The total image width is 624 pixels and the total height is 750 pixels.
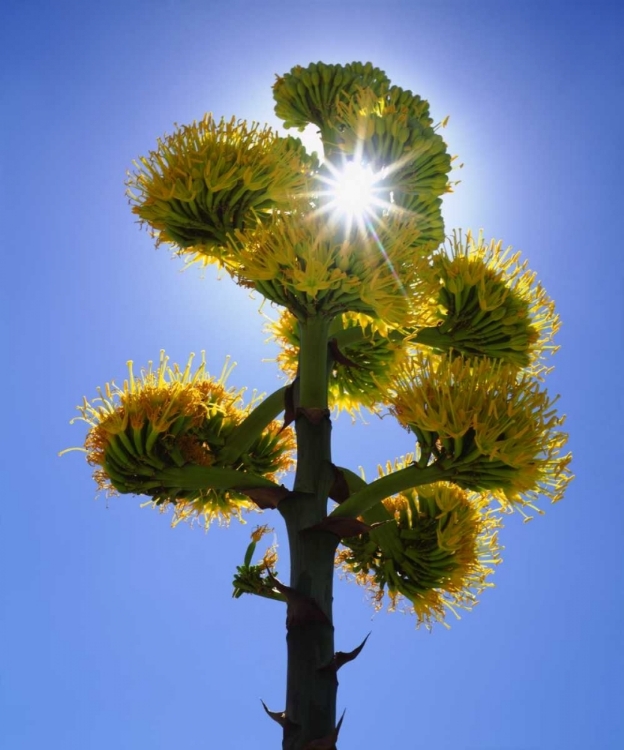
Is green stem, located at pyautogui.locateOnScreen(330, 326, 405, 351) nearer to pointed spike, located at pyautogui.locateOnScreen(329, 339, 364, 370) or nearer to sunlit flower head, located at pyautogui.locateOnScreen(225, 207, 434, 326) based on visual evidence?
pointed spike, located at pyautogui.locateOnScreen(329, 339, 364, 370)

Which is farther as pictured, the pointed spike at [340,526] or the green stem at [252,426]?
the green stem at [252,426]

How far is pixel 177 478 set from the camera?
4.12m

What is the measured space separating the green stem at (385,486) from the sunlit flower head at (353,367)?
3.96ft

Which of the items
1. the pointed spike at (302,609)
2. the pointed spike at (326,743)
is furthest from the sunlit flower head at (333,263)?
the pointed spike at (326,743)

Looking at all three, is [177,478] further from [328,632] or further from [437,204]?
[437,204]

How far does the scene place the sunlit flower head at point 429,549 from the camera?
4.47 metres

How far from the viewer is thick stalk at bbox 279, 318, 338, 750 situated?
3.37 m

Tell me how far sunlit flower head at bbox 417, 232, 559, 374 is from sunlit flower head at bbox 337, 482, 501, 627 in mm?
994

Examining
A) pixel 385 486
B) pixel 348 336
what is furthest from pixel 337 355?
pixel 385 486

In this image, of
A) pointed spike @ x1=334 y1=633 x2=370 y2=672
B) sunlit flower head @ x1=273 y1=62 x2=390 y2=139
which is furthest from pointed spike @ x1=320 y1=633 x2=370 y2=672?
sunlit flower head @ x1=273 y1=62 x2=390 y2=139

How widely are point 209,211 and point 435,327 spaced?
1678 millimetres

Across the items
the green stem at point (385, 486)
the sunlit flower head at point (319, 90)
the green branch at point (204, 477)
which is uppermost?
the sunlit flower head at point (319, 90)

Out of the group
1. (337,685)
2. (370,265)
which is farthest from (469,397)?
(337,685)

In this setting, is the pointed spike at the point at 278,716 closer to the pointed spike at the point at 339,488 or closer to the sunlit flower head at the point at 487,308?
the pointed spike at the point at 339,488
